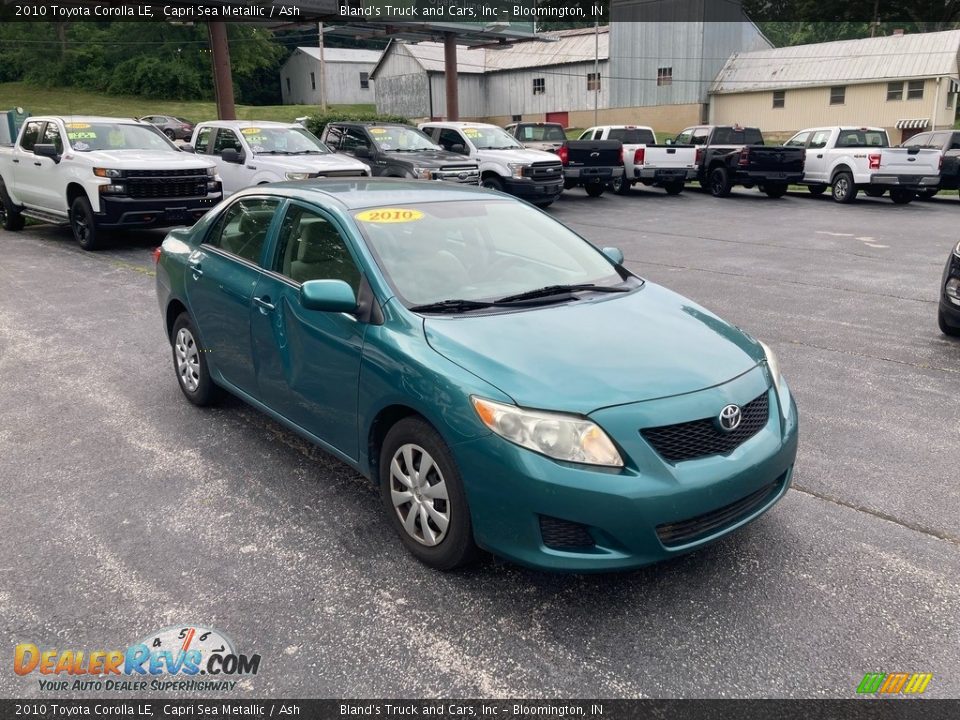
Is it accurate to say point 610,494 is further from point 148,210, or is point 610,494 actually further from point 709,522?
point 148,210

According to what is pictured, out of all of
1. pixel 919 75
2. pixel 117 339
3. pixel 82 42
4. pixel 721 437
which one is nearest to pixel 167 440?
pixel 117 339

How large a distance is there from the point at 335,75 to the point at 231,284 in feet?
227

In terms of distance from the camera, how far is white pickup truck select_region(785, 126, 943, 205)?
19812 mm

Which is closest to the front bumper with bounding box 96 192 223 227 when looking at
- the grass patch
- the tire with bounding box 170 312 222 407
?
the tire with bounding box 170 312 222 407

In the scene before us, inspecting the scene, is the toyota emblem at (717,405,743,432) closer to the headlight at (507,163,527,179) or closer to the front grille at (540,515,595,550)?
the front grille at (540,515,595,550)

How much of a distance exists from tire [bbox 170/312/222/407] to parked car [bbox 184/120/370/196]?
7.75 meters

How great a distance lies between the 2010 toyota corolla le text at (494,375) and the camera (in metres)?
3.06

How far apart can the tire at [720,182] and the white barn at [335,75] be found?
167 feet

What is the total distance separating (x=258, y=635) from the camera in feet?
10.3

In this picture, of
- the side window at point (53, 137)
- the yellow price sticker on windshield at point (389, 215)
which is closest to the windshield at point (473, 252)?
the yellow price sticker on windshield at point (389, 215)

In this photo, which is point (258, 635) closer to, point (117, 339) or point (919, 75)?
point (117, 339)

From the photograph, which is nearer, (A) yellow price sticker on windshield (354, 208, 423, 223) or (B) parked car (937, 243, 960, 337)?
(A) yellow price sticker on windshield (354, 208, 423, 223)

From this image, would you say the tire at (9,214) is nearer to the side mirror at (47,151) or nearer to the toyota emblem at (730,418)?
the side mirror at (47,151)

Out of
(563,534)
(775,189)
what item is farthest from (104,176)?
(775,189)
